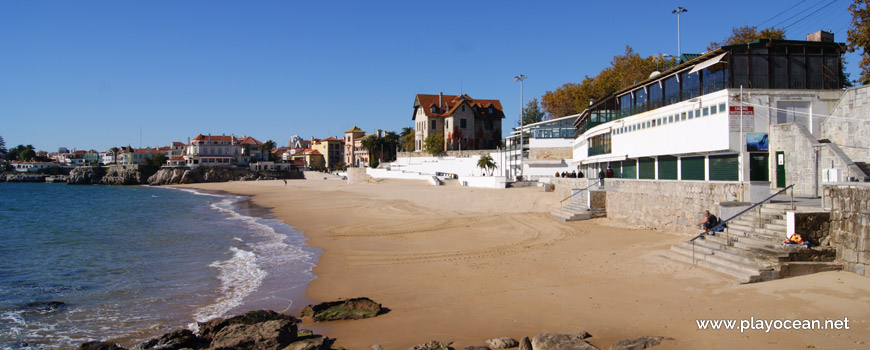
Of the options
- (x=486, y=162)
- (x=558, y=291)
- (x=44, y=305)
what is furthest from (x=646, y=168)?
(x=44, y=305)

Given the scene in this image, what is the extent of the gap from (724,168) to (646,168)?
6482mm

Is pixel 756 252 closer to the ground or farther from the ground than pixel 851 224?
closer to the ground

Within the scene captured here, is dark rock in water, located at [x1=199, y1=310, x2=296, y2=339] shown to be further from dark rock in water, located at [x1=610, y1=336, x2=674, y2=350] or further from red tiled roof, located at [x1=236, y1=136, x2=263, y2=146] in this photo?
red tiled roof, located at [x1=236, y1=136, x2=263, y2=146]

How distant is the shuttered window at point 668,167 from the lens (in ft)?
77.2

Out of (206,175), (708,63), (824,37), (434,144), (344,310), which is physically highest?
(824,37)

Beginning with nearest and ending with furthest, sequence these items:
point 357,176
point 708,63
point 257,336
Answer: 1. point 257,336
2. point 708,63
3. point 357,176

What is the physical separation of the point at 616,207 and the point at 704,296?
11678 mm

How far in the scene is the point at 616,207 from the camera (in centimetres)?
2095

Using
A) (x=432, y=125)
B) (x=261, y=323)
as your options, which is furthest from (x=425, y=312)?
(x=432, y=125)

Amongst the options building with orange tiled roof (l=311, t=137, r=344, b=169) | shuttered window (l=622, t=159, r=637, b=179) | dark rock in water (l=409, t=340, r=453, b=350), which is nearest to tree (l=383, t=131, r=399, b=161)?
building with orange tiled roof (l=311, t=137, r=344, b=169)

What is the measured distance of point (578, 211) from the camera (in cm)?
2248

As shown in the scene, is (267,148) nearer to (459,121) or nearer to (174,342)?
(459,121)

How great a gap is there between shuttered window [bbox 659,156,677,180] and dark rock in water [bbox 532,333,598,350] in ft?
60.4

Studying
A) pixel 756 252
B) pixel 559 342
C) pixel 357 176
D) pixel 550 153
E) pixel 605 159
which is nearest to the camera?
pixel 559 342
